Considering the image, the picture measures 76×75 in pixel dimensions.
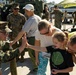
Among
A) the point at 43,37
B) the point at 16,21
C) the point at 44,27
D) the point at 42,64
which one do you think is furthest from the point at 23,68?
the point at 44,27

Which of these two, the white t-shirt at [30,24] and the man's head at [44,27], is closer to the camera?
the man's head at [44,27]

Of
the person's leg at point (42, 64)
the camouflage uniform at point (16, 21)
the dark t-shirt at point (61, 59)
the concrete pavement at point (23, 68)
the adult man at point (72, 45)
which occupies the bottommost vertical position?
the concrete pavement at point (23, 68)

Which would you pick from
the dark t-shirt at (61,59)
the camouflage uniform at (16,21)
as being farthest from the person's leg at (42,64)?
the camouflage uniform at (16,21)

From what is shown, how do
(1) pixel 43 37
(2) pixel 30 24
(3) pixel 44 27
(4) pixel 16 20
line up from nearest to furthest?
(3) pixel 44 27 → (1) pixel 43 37 → (2) pixel 30 24 → (4) pixel 16 20

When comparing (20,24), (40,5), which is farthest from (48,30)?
(40,5)

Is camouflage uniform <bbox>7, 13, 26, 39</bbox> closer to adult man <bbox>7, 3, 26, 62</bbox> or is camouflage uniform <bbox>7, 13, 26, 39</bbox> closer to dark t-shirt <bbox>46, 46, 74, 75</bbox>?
adult man <bbox>7, 3, 26, 62</bbox>

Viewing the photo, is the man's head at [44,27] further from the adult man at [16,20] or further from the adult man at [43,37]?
the adult man at [16,20]

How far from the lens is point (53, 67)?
300 centimetres

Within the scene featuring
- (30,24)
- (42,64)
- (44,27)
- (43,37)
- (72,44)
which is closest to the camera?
(72,44)

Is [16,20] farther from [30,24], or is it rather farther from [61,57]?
[61,57]

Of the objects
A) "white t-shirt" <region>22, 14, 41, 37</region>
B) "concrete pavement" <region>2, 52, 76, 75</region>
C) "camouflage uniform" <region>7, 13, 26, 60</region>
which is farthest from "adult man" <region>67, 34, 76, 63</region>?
"camouflage uniform" <region>7, 13, 26, 60</region>

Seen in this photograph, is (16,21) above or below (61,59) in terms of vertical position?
below

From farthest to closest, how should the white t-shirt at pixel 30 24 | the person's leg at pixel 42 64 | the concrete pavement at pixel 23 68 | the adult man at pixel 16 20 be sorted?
the adult man at pixel 16 20 < the concrete pavement at pixel 23 68 < the white t-shirt at pixel 30 24 < the person's leg at pixel 42 64

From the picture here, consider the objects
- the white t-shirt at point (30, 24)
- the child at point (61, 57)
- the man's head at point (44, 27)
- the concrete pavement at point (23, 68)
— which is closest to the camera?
the child at point (61, 57)
